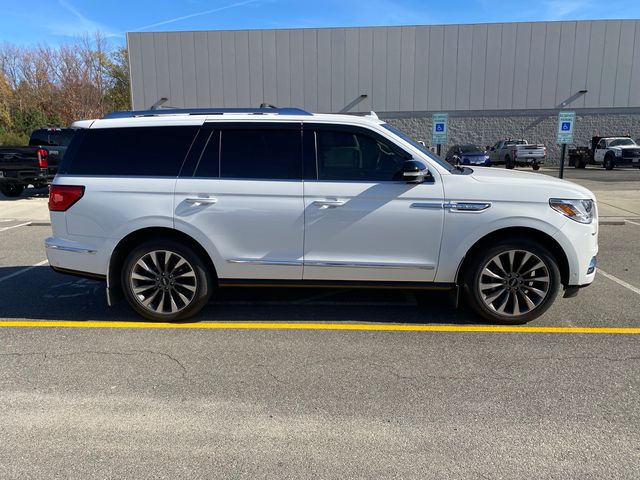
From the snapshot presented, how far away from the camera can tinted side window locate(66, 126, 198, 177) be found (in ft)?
14.8

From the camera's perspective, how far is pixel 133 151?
4547 mm

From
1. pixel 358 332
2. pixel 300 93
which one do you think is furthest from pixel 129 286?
pixel 300 93

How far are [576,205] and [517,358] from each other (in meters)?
1.49

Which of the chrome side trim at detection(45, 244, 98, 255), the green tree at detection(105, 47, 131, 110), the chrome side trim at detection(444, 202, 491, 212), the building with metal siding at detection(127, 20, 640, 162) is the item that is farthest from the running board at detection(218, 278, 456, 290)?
the green tree at detection(105, 47, 131, 110)

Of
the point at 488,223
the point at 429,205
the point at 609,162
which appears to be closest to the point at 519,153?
the point at 609,162

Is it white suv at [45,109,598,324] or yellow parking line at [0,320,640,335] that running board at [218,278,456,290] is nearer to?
white suv at [45,109,598,324]

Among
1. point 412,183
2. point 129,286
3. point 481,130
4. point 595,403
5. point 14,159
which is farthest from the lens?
point 481,130

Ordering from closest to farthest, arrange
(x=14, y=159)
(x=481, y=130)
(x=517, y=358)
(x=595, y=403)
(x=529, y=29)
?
(x=595, y=403) < (x=517, y=358) < (x=14, y=159) < (x=529, y=29) < (x=481, y=130)

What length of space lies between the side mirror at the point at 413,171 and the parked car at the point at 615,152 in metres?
27.1

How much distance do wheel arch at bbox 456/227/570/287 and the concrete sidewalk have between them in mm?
7404

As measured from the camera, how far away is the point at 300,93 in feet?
103

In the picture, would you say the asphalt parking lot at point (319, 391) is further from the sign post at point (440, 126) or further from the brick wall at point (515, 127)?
the brick wall at point (515, 127)

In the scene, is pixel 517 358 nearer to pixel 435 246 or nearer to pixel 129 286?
pixel 435 246

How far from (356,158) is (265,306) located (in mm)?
1859
